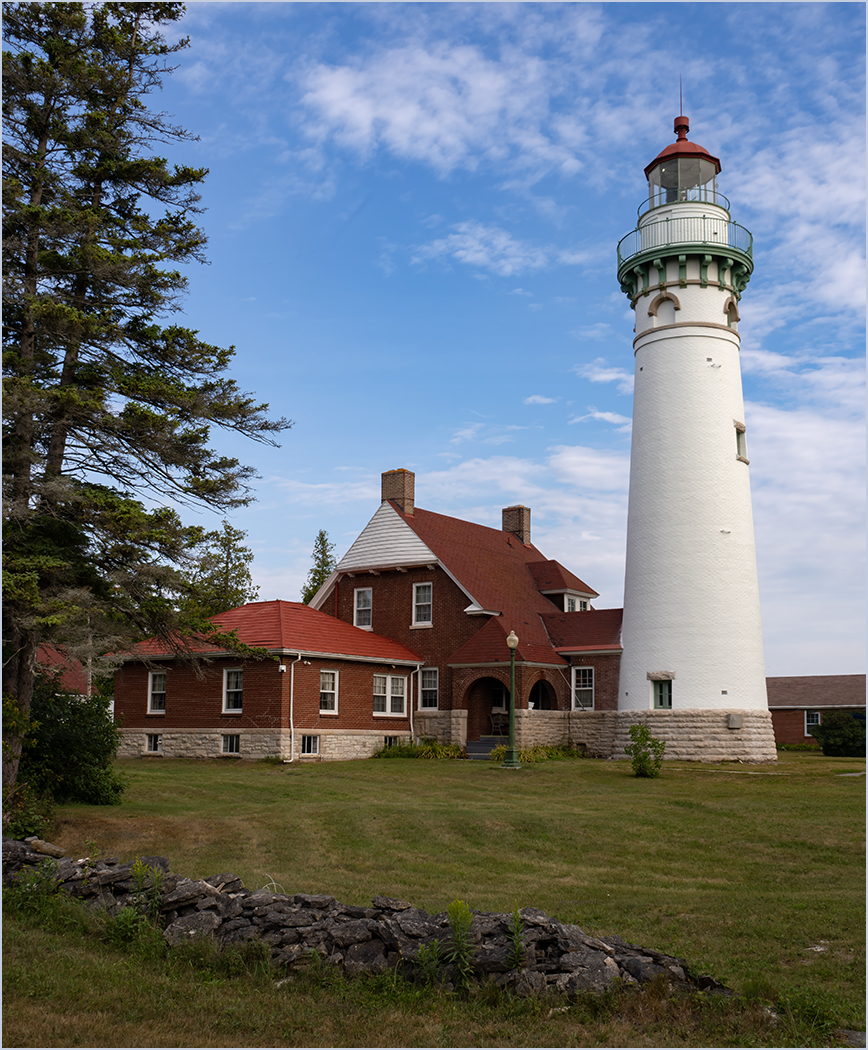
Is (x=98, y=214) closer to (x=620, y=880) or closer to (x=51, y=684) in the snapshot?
(x=51, y=684)

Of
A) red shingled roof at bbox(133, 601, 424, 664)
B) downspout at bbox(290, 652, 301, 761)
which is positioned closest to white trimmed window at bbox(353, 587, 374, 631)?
red shingled roof at bbox(133, 601, 424, 664)

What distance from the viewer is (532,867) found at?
A: 42.9 feet

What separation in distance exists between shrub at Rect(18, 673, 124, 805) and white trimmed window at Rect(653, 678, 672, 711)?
683 inches

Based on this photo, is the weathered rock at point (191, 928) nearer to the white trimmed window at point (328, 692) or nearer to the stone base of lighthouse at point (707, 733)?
the white trimmed window at point (328, 692)

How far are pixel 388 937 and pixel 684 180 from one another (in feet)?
94.9

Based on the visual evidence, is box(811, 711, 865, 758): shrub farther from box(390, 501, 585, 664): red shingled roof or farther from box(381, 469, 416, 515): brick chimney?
box(381, 469, 416, 515): brick chimney

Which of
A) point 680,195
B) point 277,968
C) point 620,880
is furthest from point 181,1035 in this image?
point 680,195

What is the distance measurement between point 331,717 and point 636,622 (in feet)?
34.0

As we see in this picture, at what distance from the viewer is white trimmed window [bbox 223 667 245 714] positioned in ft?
94.3

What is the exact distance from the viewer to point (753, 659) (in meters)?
28.2

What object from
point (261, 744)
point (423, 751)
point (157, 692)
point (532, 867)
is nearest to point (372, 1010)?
point (532, 867)

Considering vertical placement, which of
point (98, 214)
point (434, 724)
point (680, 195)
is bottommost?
point (434, 724)

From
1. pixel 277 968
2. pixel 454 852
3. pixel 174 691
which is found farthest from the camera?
pixel 174 691

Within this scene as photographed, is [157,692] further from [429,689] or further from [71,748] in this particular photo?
[71,748]
